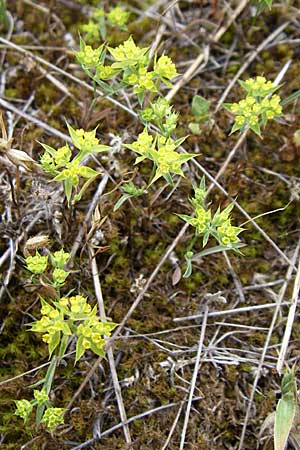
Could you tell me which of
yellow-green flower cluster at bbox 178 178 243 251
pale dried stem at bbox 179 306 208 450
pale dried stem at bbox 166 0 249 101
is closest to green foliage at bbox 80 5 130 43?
pale dried stem at bbox 166 0 249 101

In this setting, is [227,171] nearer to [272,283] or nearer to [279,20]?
[272,283]

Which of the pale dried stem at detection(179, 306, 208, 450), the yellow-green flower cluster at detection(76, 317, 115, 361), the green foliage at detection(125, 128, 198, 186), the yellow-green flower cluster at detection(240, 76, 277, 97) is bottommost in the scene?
the pale dried stem at detection(179, 306, 208, 450)

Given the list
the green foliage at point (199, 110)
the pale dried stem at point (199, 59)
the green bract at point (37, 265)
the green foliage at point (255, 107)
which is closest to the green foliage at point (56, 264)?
the green bract at point (37, 265)

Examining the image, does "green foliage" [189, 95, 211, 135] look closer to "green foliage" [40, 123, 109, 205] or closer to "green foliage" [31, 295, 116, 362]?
"green foliage" [40, 123, 109, 205]

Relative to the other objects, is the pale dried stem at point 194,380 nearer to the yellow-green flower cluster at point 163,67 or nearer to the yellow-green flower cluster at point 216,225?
the yellow-green flower cluster at point 216,225

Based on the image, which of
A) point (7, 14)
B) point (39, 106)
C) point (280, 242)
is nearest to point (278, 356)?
point (280, 242)

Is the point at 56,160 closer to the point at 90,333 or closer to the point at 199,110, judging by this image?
the point at 90,333
